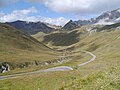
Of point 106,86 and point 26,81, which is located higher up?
point 106,86

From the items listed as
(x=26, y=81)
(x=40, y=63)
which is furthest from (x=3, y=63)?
(x=26, y=81)

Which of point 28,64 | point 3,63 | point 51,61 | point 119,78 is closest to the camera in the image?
point 119,78

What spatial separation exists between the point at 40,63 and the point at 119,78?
165 metres

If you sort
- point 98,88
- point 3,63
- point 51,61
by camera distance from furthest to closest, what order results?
point 51,61 < point 3,63 < point 98,88

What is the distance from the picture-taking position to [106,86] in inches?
481

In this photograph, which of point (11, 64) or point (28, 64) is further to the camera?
point (28, 64)

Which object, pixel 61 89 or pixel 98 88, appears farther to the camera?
pixel 61 89

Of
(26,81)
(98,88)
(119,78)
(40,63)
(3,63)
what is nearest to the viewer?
(98,88)

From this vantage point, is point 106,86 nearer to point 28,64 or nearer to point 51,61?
point 28,64

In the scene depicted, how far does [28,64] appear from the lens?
16412cm

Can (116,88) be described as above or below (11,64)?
above

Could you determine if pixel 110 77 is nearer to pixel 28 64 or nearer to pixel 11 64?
pixel 11 64

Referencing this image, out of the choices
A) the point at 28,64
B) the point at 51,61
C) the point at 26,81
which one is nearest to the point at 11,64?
the point at 28,64

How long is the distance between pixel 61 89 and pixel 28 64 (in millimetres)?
150723
